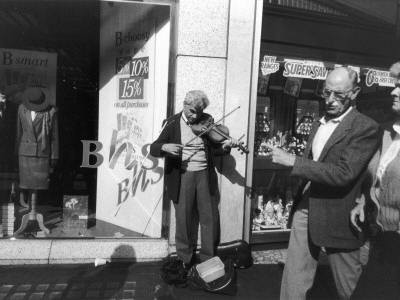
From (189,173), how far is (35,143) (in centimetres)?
197

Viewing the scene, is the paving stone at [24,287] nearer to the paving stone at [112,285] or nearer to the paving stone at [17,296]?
the paving stone at [17,296]

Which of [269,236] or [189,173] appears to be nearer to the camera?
[189,173]

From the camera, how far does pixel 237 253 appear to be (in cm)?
399

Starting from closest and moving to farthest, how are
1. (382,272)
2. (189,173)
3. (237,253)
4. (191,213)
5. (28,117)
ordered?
(382,272) < (189,173) < (191,213) < (237,253) < (28,117)

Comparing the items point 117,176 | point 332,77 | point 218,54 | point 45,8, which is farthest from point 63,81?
point 332,77

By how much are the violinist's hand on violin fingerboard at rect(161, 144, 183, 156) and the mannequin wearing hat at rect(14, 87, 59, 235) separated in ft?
5.54

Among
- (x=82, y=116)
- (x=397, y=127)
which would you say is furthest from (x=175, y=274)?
(x=397, y=127)

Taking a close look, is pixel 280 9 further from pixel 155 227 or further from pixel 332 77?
pixel 155 227

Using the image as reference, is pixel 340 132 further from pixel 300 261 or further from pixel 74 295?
pixel 74 295

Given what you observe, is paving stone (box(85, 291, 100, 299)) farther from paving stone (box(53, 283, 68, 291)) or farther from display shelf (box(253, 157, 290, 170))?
display shelf (box(253, 157, 290, 170))

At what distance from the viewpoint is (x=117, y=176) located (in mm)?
4613

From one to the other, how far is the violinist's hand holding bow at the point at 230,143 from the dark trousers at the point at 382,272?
4.51ft

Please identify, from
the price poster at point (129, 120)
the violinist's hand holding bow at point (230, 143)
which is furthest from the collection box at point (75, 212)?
the violinist's hand holding bow at point (230, 143)

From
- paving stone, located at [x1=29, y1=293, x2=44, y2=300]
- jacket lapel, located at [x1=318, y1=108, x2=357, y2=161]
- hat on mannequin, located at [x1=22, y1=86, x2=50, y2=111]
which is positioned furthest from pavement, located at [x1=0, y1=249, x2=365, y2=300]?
hat on mannequin, located at [x1=22, y1=86, x2=50, y2=111]
